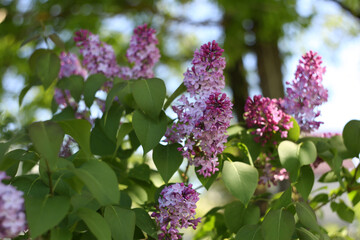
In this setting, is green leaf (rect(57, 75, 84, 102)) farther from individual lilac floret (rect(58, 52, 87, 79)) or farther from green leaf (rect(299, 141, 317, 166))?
green leaf (rect(299, 141, 317, 166))

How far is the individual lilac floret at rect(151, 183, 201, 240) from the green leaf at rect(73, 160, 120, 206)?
0.21 m

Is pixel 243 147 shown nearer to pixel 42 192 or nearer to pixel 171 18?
pixel 42 192

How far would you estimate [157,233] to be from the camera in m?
0.82

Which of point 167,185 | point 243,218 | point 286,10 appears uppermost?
point 167,185

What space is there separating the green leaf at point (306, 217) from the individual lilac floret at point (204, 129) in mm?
175

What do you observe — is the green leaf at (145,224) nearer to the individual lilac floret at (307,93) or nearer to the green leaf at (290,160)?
the green leaf at (290,160)

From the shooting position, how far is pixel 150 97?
2.78 feet

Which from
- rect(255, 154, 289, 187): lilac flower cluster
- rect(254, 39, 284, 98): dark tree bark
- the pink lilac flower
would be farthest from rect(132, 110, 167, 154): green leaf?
rect(254, 39, 284, 98): dark tree bark

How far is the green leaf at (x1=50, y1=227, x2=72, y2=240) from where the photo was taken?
1.98 feet

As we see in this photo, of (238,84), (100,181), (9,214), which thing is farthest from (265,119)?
(238,84)

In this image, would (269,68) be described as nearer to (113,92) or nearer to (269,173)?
(269,173)

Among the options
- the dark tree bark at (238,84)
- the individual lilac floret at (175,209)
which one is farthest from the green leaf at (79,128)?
the dark tree bark at (238,84)

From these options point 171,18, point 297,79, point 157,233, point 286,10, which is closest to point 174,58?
point 171,18

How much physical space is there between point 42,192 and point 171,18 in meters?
3.78
